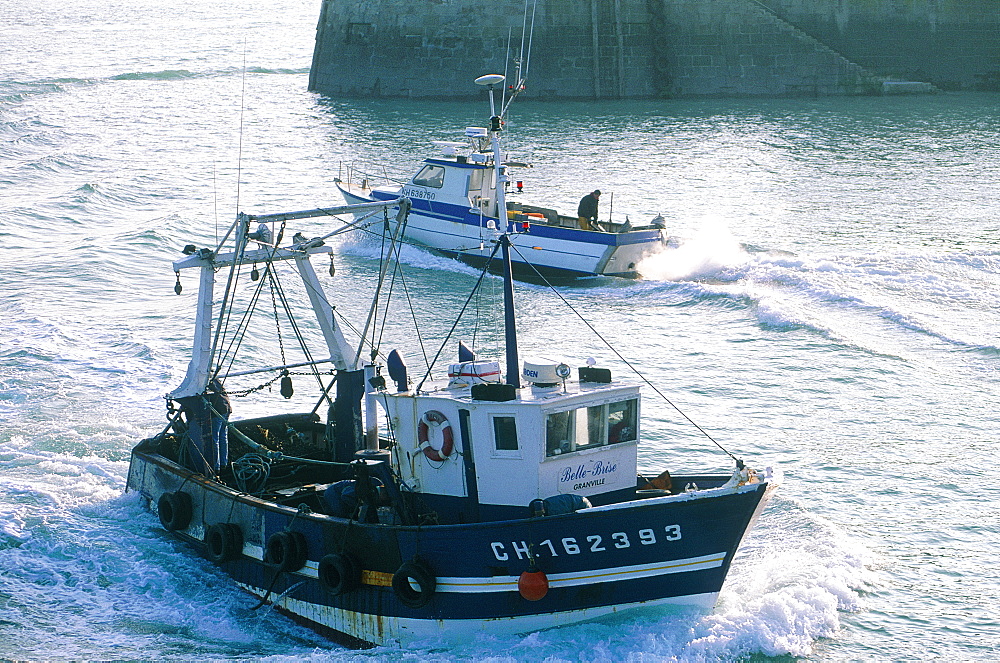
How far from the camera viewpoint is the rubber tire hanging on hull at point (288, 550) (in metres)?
12.8

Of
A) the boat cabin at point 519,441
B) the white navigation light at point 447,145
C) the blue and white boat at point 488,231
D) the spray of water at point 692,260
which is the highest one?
the white navigation light at point 447,145

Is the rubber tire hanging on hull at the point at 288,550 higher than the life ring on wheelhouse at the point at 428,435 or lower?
lower

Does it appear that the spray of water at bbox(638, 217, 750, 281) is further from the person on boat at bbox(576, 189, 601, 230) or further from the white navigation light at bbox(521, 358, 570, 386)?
the white navigation light at bbox(521, 358, 570, 386)

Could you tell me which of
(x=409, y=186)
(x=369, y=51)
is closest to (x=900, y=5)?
(x=369, y=51)

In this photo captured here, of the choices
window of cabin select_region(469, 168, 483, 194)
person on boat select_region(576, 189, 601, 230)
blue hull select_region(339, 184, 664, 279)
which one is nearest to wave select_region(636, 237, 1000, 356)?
blue hull select_region(339, 184, 664, 279)

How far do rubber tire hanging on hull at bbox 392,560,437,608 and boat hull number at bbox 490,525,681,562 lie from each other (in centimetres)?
97

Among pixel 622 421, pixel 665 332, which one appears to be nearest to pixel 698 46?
pixel 665 332

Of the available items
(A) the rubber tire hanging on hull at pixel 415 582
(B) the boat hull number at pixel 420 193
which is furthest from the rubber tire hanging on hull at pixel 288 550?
(B) the boat hull number at pixel 420 193

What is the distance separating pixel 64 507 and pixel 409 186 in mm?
15859

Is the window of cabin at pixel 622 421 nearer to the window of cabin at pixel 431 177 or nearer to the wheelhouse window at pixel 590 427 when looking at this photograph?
the wheelhouse window at pixel 590 427

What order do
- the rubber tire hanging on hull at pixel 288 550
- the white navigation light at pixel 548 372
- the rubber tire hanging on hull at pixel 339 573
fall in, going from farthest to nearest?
the rubber tire hanging on hull at pixel 288 550
the rubber tire hanging on hull at pixel 339 573
the white navigation light at pixel 548 372

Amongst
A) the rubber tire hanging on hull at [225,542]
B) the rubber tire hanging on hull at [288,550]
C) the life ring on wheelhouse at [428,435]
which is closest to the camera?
the life ring on wheelhouse at [428,435]

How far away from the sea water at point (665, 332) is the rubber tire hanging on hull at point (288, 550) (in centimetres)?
82

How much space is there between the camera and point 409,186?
98.5 ft
